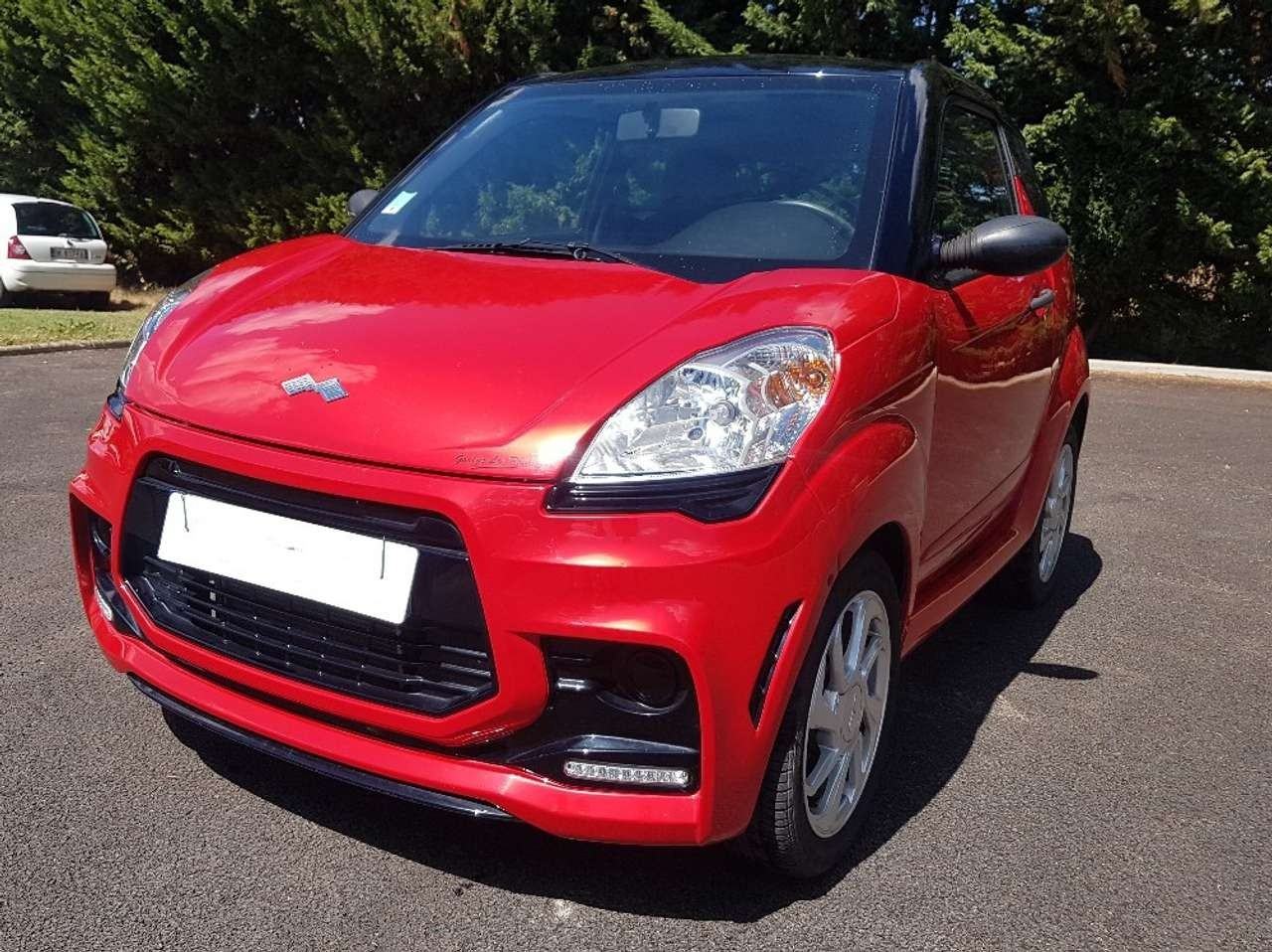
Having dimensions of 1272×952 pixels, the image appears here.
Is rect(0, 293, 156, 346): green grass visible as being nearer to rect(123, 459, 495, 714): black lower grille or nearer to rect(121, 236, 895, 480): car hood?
rect(121, 236, 895, 480): car hood

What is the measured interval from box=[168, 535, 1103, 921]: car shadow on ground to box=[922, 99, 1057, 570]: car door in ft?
1.68

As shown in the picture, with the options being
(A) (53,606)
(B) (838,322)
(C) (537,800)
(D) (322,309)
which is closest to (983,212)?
(B) (838,322)

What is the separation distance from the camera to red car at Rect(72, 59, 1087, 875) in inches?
78.7

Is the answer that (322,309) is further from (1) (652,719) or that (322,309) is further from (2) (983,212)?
(2) (983,212)

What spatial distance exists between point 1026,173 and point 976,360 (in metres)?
1.72

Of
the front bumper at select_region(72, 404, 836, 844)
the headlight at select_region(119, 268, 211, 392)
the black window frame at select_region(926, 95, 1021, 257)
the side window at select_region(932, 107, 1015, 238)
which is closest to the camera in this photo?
the front bumper at select_region(72, 404, 836, 844)

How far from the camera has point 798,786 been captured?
2230 millimetres

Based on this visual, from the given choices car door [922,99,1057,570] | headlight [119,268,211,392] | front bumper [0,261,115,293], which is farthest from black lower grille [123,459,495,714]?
front bumper [0,261,115,293]

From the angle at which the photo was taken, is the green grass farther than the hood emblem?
Yes

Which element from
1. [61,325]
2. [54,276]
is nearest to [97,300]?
[54,276]

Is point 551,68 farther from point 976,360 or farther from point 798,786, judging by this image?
point 798,786

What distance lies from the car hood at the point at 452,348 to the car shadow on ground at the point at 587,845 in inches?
34.0

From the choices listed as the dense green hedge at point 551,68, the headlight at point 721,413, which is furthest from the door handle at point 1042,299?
the dense green hedge at point 551,68

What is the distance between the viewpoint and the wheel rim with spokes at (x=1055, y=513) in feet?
13.8
